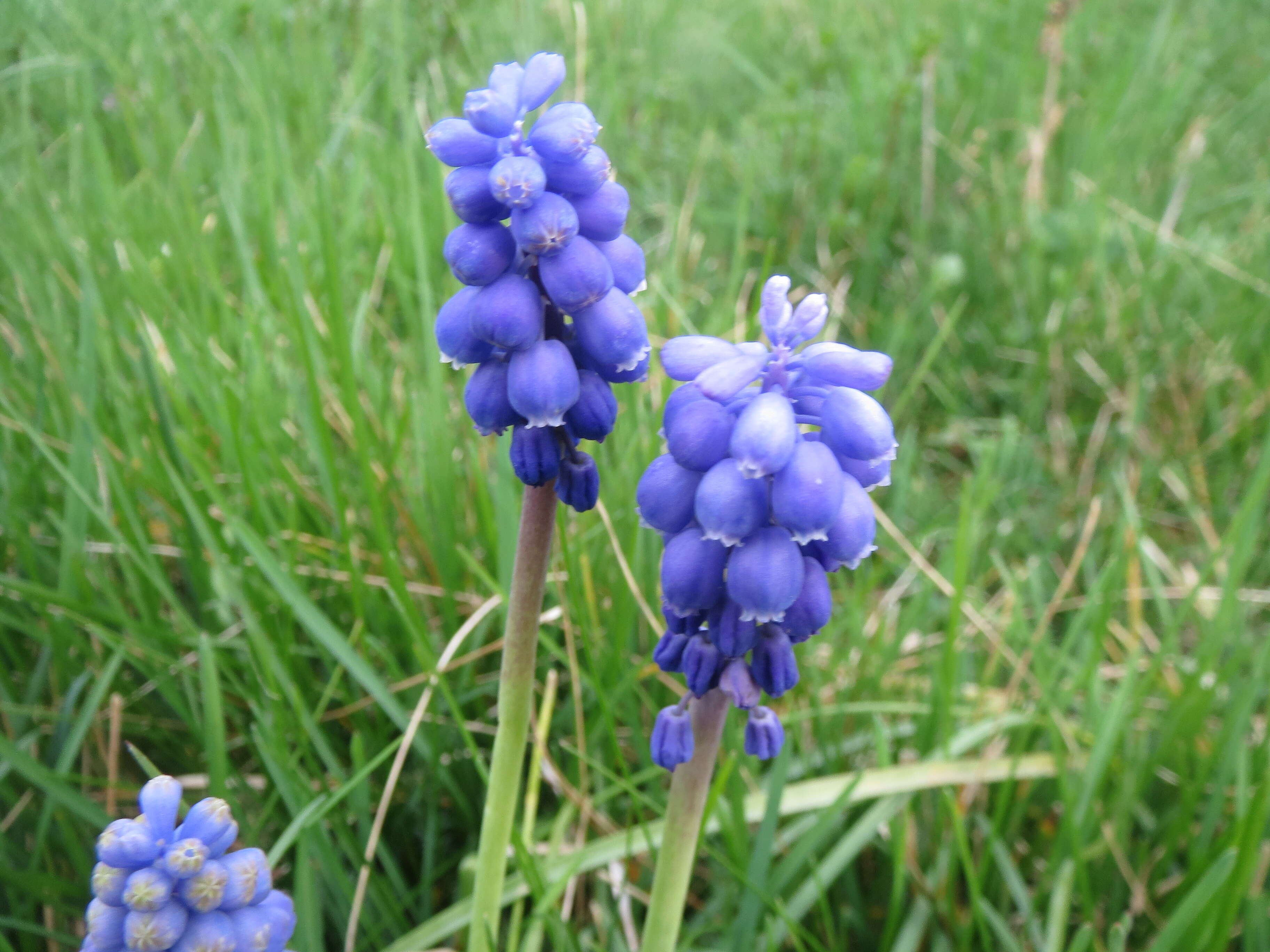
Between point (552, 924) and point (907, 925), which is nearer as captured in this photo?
point (552, 924)

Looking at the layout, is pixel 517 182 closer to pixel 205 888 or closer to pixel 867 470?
pixel 867 470

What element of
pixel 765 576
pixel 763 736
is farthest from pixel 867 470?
pixel 763 736

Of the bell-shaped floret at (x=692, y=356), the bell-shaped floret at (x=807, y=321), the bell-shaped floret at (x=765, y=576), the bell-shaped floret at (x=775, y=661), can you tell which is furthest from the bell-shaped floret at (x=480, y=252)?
the bell-shaped floret at (x=775, y=661)

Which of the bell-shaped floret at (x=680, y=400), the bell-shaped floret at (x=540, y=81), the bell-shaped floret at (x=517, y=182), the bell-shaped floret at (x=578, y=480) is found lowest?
the bell-shaped floret at (x=578, y=480)

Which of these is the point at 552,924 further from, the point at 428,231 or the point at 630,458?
the point at 428,231

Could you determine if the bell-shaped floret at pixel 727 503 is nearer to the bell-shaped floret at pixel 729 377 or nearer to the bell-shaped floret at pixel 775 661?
the bell-shaped floret at pixel 729 377

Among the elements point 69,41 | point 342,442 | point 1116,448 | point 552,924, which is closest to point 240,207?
point 342,442

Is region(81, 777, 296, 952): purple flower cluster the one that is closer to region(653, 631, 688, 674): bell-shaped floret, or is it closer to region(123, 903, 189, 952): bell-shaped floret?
region(123, 903, 189, 952): bell-shaped floret
